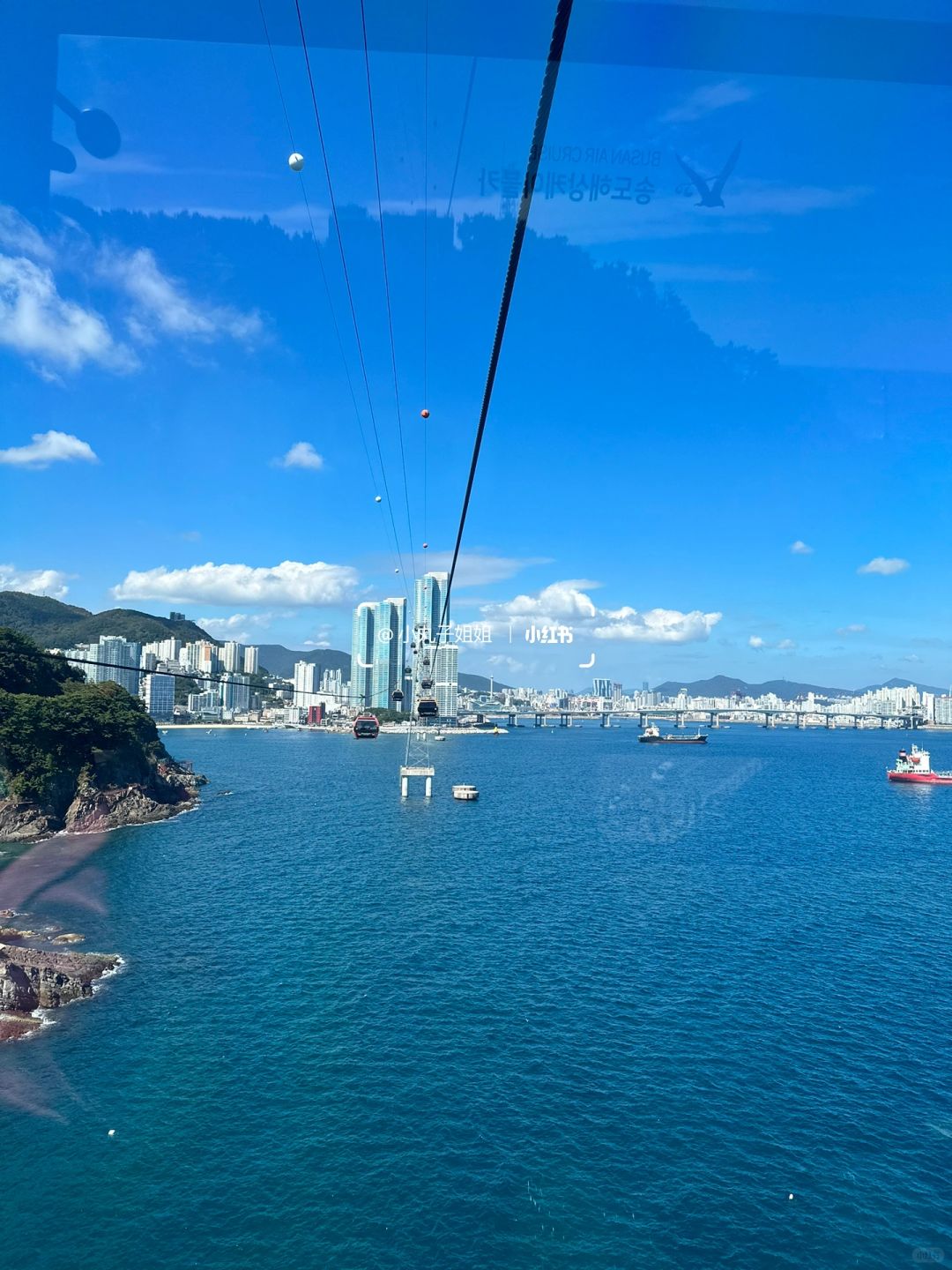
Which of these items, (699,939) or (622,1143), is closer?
(622,1143)

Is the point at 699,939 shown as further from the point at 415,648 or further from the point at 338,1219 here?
the point at 338,1219

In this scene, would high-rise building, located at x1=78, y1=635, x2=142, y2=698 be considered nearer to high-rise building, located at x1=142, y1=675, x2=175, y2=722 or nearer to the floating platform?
high-rise building, located at x1=142, y1=675, x2=175, y2=722

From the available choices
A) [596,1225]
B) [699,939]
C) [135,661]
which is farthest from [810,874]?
[135,661]

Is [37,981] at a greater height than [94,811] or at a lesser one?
lesser

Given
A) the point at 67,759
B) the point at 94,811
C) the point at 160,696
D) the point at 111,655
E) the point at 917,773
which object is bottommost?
the point at 94,811

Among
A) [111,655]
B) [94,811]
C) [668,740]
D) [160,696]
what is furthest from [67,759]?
[160,696]

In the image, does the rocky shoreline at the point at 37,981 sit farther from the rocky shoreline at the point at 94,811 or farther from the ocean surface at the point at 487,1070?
the rocky shoreline at the point at 94,811

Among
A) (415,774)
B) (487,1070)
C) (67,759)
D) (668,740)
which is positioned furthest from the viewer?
(668,740)

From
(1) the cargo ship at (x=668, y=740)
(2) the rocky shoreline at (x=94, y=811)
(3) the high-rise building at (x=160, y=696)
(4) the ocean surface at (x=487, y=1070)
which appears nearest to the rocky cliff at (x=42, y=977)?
(4) the ocean surface at (x=487, y=1070)

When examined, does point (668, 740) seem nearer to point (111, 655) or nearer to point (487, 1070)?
point (111, 655)
